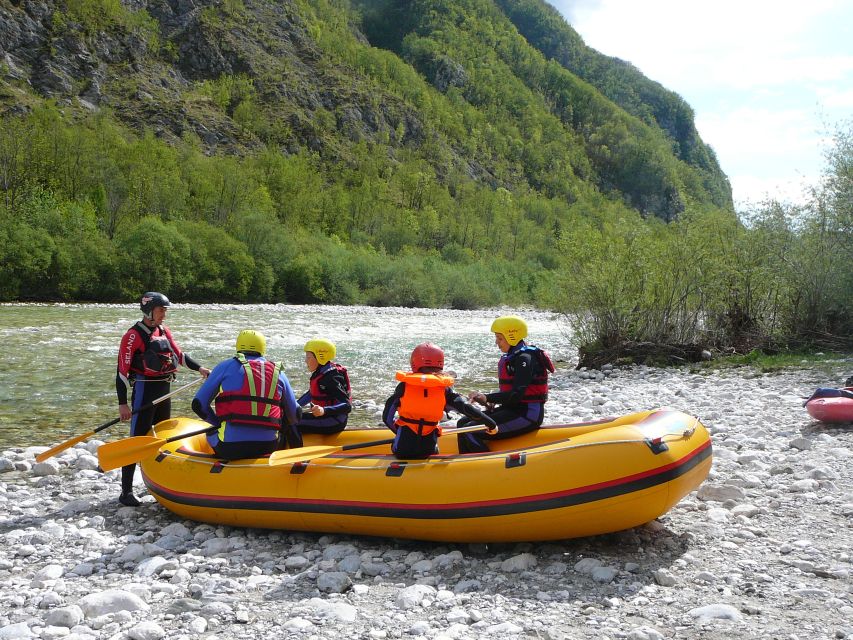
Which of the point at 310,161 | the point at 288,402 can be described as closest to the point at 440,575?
the point at 288,402

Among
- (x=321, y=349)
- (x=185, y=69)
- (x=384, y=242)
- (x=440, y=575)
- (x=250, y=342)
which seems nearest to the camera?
(x=440, y=575)

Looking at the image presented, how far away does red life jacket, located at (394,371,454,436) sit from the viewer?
14.5ft

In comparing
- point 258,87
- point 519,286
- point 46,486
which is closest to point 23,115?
point 258,87

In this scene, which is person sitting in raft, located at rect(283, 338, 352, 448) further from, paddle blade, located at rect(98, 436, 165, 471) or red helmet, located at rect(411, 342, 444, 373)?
red helmet, located at rect(411, 342, 444, 373)

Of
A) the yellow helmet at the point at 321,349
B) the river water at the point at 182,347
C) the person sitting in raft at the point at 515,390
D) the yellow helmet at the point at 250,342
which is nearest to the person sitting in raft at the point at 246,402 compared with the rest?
the yellow helmet at the point at 250,342

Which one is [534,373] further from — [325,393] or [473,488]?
[325,393]

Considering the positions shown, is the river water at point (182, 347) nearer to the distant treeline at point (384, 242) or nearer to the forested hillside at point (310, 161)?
the distant treeline at point (384, 242)

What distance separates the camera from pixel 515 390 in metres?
5.16

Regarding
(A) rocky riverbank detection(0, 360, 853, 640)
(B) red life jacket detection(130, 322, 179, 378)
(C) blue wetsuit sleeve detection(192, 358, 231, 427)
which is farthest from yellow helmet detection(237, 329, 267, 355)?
(A) rocky riverbank detection(0, 360, 853, 640)

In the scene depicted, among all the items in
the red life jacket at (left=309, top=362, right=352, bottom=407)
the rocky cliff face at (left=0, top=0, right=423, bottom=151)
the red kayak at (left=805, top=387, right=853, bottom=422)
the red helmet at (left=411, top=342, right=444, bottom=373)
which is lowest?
the red kayak at (left=805, top=387, right=853, bottom=422)

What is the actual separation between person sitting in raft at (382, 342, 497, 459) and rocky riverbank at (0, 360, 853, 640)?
0.66 metres

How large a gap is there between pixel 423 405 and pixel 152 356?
2.40 metres

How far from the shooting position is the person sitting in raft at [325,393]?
596cm

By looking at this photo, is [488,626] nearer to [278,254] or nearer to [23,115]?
[278,254]
